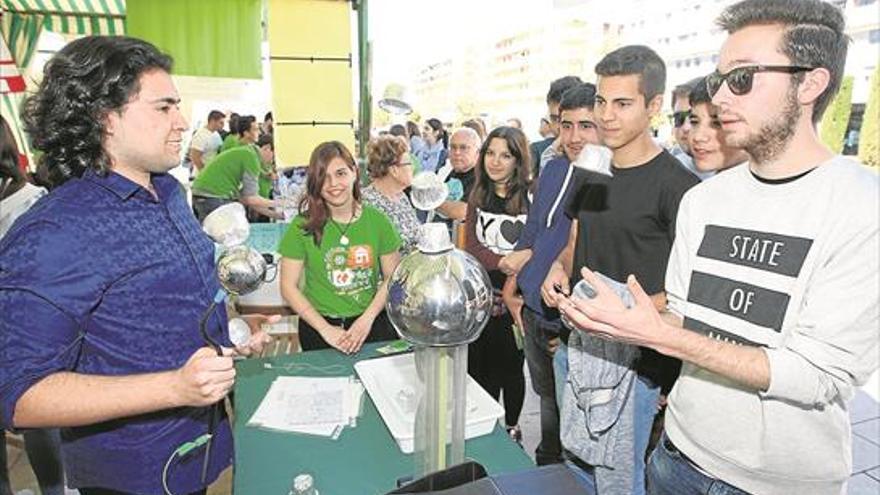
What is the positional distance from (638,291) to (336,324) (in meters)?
1.29

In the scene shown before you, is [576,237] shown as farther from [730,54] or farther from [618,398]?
[730,54]

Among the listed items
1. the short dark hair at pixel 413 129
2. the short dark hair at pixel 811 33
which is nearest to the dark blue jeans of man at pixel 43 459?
the short dark hair at pixel 811 33

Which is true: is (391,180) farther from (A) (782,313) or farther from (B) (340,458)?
(A) (782,313)

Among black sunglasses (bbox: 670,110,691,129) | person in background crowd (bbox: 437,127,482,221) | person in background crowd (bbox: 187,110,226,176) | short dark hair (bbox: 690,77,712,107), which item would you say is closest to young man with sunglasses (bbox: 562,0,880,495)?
short dark hair (bbox: 690,77,712,107)

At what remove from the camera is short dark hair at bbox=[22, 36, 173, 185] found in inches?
39.8

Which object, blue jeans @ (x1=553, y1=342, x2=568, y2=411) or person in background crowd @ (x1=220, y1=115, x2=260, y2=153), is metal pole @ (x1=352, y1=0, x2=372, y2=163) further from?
blue jeans @ (x1=553, y1=342, x2=568, y2=411)

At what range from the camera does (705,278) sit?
1080mm

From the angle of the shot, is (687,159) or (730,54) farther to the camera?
(687,159)

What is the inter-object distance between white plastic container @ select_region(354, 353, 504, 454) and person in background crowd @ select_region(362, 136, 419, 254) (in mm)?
1187

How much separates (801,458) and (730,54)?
0.78 metres

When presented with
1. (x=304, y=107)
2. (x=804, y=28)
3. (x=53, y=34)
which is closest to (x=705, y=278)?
(x=804, y=28)

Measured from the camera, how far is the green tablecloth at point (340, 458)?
1.09m

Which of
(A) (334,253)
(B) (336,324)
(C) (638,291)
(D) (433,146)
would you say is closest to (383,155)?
(A) (334,253)

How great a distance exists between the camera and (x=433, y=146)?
6090mm
